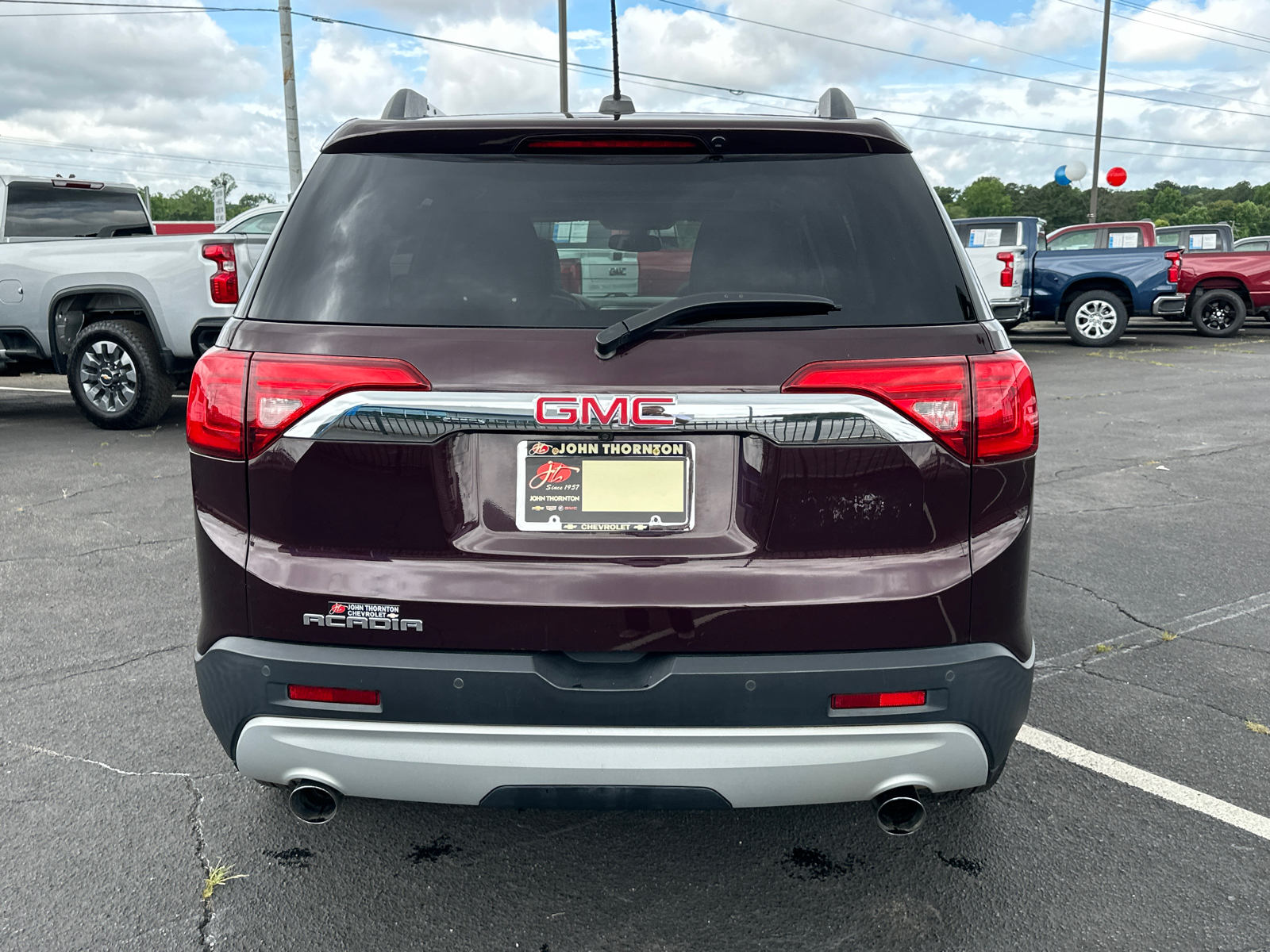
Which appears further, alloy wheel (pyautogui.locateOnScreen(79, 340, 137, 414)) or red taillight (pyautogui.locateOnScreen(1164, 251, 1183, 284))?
red taillight (pyautogui.locateOnScreen(1164, 251, 1183, 284))

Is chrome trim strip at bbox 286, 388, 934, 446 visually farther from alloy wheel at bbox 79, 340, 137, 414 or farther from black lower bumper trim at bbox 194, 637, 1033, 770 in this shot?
alloy wheel at bbox 79, 340, 137, 414

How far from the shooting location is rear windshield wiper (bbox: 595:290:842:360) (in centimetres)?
207

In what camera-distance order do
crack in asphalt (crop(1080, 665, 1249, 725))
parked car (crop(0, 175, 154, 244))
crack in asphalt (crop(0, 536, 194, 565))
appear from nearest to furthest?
crack in asphalt (crop(1080, 665, 1249, 725)) < crack in asphalt (crop(0, 536, 194, 565)) < parked car (crop(0, 175, 154, 244))

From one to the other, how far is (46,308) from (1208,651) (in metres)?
8.80

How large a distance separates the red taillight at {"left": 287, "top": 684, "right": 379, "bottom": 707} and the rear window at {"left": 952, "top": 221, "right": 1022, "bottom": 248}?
16025 mm

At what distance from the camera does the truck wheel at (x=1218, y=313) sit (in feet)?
59.3

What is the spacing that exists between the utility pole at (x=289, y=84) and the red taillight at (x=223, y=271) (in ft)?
42.5

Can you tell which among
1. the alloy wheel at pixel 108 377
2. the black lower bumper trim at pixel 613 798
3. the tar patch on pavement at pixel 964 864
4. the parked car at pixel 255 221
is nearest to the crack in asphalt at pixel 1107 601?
the tar patch on pavement at pixel 964 864

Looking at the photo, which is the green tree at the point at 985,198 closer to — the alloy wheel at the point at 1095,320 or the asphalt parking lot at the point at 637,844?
the alloy wheel at the point at 1095,320

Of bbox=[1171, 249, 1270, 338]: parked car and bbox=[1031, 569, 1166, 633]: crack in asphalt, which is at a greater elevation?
bbox=[1171, 249, 1270, 338]: parked car

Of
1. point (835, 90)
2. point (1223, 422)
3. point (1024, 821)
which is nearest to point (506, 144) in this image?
point (835, 90)

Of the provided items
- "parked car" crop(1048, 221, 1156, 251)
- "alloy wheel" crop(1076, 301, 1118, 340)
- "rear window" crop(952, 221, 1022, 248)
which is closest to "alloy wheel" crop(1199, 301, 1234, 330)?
"parked car" crop(1048, 221, 1156, 251)

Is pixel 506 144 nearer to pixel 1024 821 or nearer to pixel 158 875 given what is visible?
pixel 158 875

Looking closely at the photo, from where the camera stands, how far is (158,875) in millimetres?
2625
